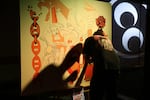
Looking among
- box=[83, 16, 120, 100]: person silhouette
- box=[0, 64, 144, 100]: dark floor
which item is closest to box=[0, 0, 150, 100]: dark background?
box=[0, 64, 144, 100]: dark floor

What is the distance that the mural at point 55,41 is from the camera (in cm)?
427

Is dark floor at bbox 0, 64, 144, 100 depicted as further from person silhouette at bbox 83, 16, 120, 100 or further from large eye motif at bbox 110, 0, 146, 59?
person silhouette at bbox 83, 16, 120, 100

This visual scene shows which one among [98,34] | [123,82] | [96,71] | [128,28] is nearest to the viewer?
[96,71]

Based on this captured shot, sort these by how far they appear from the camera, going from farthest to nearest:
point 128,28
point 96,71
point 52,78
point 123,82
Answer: point 123,82 < point 128,28 < point 96,71 < point 52,78

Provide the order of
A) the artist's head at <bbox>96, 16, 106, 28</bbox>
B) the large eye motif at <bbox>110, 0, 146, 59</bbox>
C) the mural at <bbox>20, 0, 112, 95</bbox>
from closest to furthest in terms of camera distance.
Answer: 1. the mural at <bbox>20, 0, 112, 95</bbox>
2. the artist's head at <bbox>96, 16, 106, 28</bbox>
3. the large eye motif at <bbox>110, 0, 146, 59</bbox>

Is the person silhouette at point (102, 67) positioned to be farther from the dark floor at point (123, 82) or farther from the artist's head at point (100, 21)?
the dark floor at point (123, 82)

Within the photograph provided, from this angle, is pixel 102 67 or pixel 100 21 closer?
pixel 102 67

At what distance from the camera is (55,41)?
182 inches

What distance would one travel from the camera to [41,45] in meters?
4.45

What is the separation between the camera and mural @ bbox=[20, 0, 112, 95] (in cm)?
427

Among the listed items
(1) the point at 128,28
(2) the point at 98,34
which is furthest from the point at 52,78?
(1) the point at 128,28

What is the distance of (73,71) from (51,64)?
0.55 m

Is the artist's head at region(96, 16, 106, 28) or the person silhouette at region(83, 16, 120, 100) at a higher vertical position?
the artist's head at region(96, 16, 106, 28)
